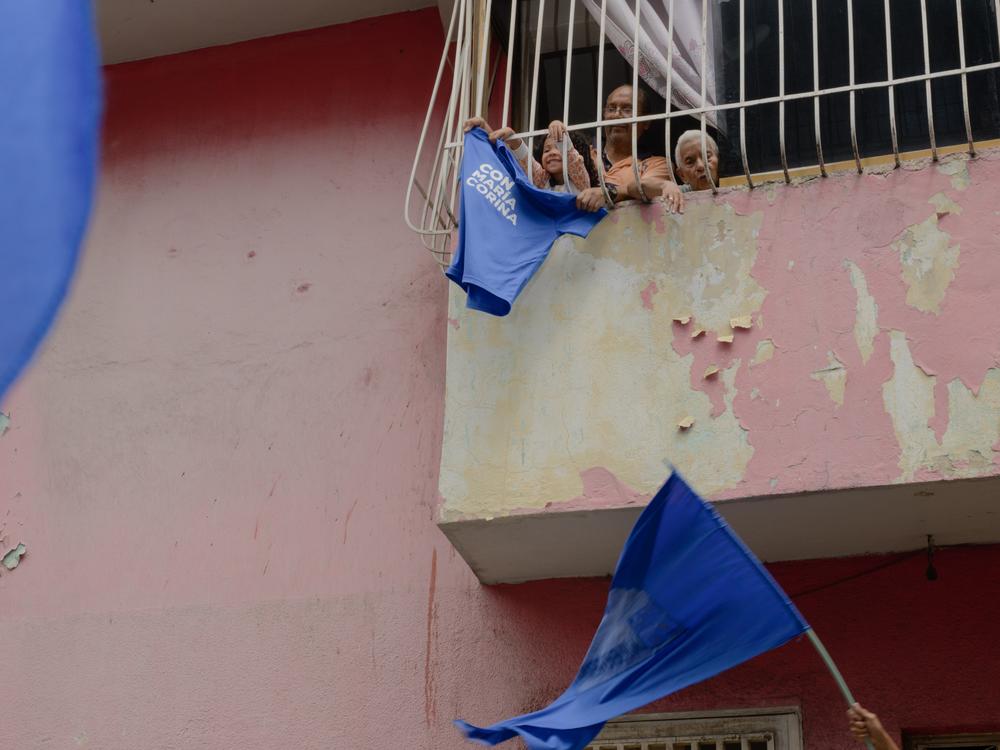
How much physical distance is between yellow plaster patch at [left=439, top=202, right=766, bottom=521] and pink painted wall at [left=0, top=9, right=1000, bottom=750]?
2.40 feet

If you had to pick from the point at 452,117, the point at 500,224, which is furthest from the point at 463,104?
the point at 500,224

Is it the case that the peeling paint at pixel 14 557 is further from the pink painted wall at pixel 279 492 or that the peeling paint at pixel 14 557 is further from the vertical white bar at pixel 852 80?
the vertical white bar at pixel 852 80

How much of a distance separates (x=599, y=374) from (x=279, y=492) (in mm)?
1579

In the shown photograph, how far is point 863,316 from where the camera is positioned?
5223 millimetres

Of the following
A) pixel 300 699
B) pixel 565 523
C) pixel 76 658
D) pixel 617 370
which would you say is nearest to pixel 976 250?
pixel 617 370

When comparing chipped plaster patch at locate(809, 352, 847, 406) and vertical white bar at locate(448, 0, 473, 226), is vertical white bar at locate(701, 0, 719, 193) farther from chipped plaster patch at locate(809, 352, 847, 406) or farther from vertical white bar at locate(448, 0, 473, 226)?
vertical white bar at locate(448, 0, 473, 226)

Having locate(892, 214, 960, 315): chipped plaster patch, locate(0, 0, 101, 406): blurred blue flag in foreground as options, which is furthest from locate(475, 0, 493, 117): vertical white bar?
locate(0, 0, 101, 406): blurred blue flag in foreground

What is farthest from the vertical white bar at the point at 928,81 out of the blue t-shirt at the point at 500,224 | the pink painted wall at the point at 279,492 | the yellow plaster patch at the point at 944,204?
the pink painted wall at the point at 279,492

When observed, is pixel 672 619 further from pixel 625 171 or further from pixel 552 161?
pixel 625 171

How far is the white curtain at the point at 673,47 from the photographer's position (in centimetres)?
603

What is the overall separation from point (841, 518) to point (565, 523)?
926 millimetres

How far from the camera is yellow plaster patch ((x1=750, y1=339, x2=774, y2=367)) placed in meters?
5.27

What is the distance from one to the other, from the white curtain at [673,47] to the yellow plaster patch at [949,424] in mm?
1482

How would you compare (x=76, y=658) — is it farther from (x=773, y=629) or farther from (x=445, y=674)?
(x=773, y=629)
